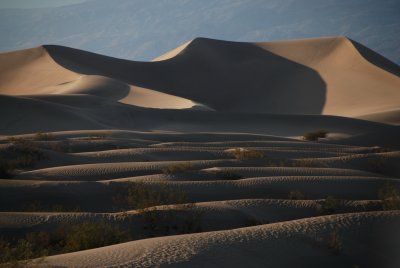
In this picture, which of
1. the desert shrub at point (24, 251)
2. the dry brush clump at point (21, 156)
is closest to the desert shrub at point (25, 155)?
the dry brush clump at point (21, 156)

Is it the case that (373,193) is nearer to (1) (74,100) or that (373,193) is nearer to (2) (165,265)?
(2) (165,265)

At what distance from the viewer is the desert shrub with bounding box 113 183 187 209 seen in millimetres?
9406

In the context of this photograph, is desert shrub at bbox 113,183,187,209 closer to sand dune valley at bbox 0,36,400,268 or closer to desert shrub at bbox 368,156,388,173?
sand dune valley at bbox 0,36,400,268

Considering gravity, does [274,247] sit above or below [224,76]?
below

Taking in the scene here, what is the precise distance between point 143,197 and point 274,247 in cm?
330

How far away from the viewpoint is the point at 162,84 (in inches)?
2468

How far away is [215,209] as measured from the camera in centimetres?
898

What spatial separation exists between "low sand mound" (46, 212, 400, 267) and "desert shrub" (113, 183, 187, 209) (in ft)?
7.42

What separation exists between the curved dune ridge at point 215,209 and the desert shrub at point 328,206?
23 mm

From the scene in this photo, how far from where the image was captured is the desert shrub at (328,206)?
30.8 feet

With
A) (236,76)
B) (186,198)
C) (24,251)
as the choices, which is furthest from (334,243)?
(236,76)

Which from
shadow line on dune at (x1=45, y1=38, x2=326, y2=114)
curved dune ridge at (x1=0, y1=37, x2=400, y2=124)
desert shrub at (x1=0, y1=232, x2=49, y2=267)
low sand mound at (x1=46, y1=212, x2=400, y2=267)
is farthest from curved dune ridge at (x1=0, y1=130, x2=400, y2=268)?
shadow line on dune at (x1=45, y1=38, x2=326, y2=114)

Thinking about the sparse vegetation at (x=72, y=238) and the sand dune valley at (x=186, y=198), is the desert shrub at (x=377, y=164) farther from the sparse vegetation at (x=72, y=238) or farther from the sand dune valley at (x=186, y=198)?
the sparse vegetation at (x=72, y=238)

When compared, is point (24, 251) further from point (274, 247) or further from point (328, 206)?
point (328, 206)
